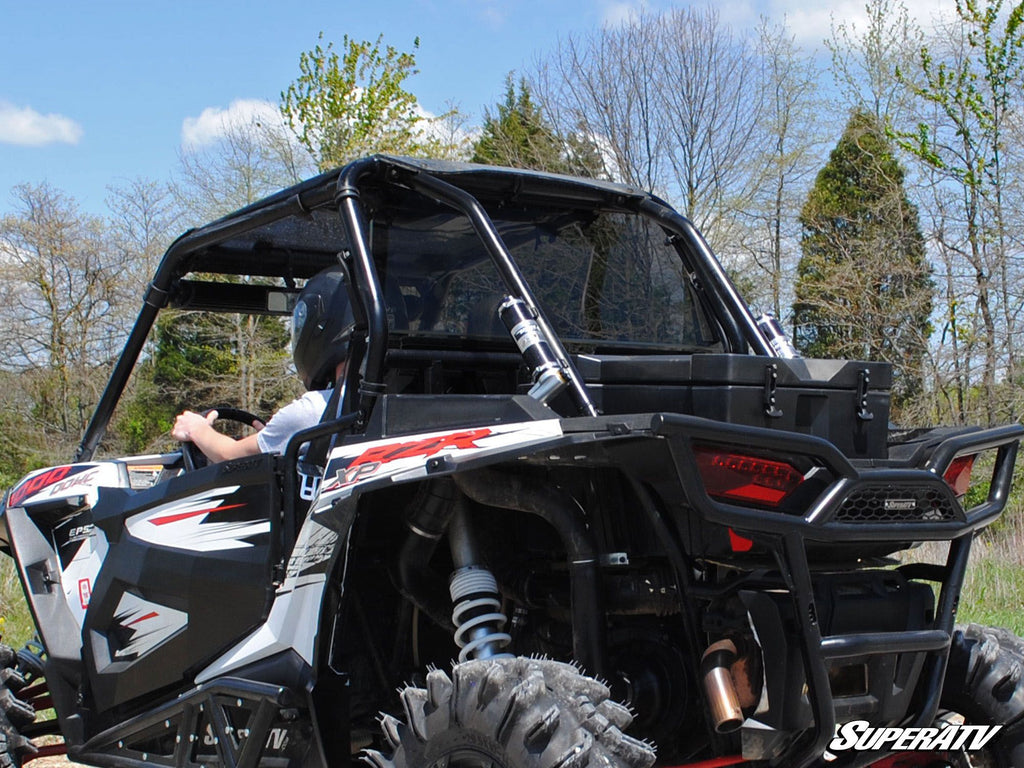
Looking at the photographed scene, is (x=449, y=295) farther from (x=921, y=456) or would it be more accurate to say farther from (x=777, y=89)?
(x=777, y=89)

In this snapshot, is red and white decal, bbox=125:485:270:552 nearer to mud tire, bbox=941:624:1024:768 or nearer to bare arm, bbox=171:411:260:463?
bare arm, bbox=171:411:260:463

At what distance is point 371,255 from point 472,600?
1.11 metres

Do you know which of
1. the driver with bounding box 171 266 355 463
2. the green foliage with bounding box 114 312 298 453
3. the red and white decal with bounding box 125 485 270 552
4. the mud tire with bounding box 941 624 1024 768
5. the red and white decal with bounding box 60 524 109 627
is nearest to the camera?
the mud tire with bounding box 941 624 1024 768

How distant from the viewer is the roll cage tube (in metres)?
2.92

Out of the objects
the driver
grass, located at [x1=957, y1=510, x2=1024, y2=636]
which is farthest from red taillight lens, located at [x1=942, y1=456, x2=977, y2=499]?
grass, located at [x1=957, y1=510, x2=1024, y2=636]

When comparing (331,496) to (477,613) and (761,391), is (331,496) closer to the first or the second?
(477,613)

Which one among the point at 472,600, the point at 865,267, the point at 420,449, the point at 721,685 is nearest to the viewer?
the point at 721,685

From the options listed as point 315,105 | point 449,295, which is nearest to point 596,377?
point 449,295

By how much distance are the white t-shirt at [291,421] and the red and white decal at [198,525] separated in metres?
0.20

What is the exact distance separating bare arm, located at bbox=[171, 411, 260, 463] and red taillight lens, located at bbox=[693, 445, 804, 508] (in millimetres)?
1711

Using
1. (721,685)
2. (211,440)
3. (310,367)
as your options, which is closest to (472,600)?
(721,685)

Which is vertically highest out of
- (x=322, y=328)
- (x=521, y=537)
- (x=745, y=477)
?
(x=322, y=328)

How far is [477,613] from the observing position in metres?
Answer: 3.16

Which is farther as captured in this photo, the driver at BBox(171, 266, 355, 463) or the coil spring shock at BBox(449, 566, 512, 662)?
the driver at BBox(171, 266, 355, 463)
